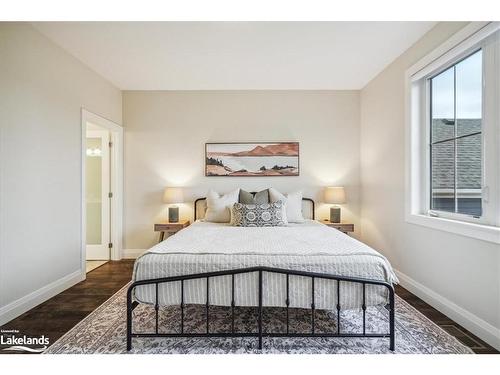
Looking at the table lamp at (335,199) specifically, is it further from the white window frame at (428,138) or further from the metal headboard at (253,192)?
the white window frame at (428,138)

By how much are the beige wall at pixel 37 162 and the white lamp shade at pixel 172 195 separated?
1140 mm

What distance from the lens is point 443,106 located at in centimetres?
255

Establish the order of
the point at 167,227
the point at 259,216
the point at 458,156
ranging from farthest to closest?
the point at 167,227 < the point at 259,216 < the point at 458,156

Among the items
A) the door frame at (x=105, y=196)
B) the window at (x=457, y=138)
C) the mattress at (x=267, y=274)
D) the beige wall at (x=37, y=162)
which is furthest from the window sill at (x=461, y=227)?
the door frame at (x=105, y=196)

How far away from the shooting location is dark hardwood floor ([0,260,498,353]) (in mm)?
2012

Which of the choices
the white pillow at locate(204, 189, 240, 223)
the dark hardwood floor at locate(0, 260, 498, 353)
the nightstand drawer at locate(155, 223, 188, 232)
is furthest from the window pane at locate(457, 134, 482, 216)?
the nightstand drawer at locate(155, 223, 188, 232)

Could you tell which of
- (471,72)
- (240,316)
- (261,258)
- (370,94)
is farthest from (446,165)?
(240,316)

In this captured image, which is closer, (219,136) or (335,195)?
(335,195)

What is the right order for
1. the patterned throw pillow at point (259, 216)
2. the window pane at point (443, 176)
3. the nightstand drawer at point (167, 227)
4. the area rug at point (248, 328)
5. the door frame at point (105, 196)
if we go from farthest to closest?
the door frame at point (105, 196) → the nightstand drawer at point (167, 227) → the patterned throw pillow at point (259, 216) → the window pane at point (443, 176) → the area rug at point (248, 328)

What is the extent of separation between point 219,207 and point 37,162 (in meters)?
2.12

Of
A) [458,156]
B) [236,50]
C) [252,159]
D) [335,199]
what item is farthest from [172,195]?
[458,156]

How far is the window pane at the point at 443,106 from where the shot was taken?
2.43 meters

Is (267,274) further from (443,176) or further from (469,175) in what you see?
(443,176)
